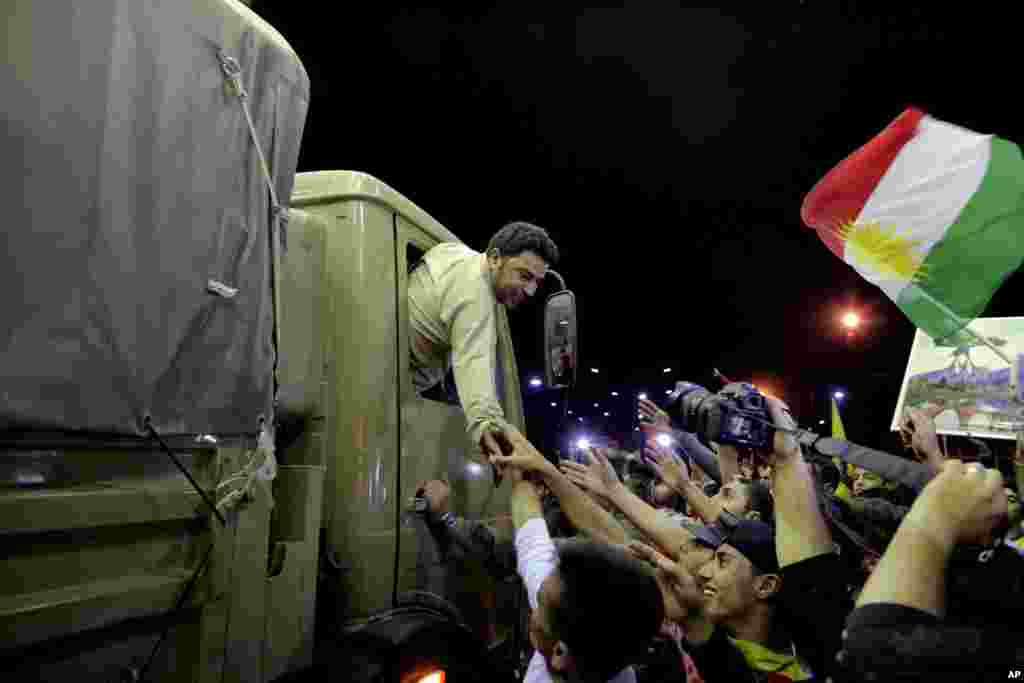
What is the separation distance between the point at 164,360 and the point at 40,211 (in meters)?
0.47

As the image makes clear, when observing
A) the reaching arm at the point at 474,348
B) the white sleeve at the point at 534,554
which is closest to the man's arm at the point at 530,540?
the white sleeve at the point at 534,554

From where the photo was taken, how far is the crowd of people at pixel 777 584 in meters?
1.28

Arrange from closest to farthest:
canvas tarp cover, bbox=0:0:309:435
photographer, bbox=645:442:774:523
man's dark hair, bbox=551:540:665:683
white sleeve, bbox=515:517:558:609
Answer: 1. canvas tarp cover, bbox=0:0:309:435
2. man's dark hair, bbox=551:540:665:683
3. white sleeve, bbox=515:517:558:609
4. photographer, bbox=645:442:774:523

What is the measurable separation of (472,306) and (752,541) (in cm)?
158

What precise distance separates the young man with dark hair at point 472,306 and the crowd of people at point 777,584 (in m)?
0.25

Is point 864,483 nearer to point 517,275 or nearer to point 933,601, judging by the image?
point 517,275

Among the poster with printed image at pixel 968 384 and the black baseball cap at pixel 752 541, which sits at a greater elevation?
the poster with printed image at pixel 968 384

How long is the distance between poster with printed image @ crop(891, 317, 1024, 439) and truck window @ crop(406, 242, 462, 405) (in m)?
2.98

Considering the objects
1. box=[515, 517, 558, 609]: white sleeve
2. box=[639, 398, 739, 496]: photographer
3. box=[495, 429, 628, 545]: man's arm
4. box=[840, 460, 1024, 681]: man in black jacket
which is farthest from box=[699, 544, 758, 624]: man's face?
box=[840, 460, 1024, 681]: man in black jacket

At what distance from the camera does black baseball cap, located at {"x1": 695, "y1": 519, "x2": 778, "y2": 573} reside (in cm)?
240

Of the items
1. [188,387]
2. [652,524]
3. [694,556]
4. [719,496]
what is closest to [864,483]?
[719,496]

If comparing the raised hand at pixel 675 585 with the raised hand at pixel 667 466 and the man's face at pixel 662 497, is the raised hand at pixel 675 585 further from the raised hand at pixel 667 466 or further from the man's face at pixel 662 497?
the man's face at pixel 662 497

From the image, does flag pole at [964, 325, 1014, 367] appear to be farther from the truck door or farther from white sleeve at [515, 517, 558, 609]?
the truck door

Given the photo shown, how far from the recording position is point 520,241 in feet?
10.3
